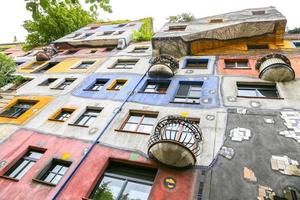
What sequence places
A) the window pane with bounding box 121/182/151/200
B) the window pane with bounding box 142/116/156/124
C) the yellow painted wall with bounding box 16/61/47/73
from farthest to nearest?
the yellow painted wall with bounding box 16/61/47/73 < the window pane with bounding box 142/116/156/124 < the window pane with bounding box 121/182/151/200

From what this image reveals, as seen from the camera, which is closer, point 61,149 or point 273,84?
point 61,149

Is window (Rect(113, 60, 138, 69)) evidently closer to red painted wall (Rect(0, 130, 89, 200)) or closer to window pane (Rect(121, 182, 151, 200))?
red painted wall (Rect(0, 130, 89, 200))

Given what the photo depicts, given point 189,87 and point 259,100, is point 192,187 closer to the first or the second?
point 259,100

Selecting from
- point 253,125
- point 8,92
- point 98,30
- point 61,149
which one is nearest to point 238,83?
point 253,125

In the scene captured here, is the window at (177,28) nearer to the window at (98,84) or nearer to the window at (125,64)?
the window at (125,64)

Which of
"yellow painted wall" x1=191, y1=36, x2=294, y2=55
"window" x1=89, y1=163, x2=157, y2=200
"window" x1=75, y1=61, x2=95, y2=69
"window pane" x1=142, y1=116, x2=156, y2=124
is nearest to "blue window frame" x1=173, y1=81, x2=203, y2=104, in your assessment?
"window pane" x1=142, y1=116, x2=156, y2=124

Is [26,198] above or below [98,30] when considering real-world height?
below

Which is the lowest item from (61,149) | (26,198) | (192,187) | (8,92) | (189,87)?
(26,198)

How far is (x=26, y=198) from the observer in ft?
24.6

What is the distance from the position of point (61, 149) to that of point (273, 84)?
946cm

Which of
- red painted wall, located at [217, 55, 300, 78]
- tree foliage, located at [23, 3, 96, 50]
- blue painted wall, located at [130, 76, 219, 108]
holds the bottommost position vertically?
blue painted wall, located at [130, 76, 219, 108]

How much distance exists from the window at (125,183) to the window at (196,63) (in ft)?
24.9

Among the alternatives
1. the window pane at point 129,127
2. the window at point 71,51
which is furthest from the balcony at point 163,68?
the window at point 71,51

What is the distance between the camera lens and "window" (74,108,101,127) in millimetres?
10710
